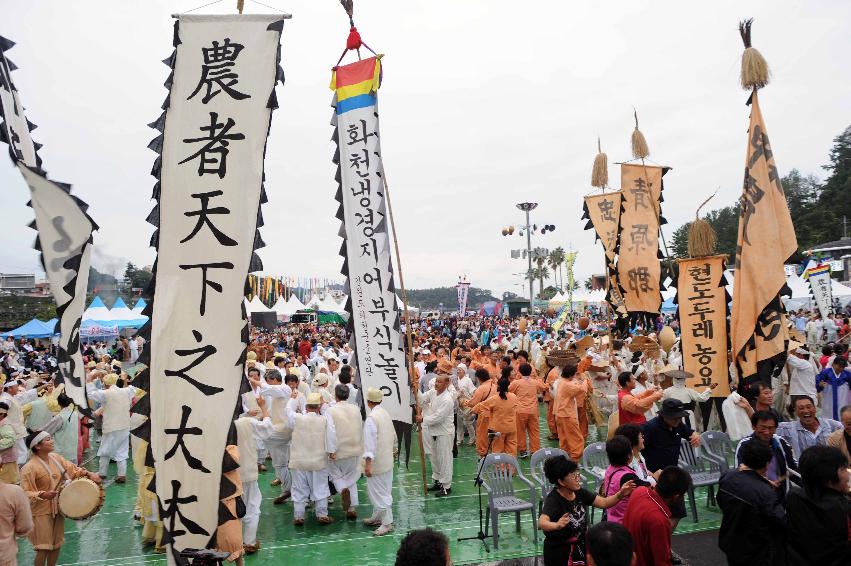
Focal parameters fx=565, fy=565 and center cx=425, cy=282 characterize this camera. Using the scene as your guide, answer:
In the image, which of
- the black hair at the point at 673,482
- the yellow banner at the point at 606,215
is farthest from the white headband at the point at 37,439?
the yellow banner at the point at 606,215

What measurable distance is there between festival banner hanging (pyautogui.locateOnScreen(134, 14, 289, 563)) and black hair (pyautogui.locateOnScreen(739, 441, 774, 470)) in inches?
126

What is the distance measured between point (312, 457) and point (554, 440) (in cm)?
543

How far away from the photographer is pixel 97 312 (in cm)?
2400

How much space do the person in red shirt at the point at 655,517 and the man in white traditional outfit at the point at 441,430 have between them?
4.48 metres

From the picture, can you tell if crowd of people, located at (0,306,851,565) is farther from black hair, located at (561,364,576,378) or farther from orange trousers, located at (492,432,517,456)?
black hair, located at (561,364,576,378)

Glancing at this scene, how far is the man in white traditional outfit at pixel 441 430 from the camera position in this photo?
761cm

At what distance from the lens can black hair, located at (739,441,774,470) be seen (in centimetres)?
330

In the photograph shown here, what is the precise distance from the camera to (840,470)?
3.11 metres

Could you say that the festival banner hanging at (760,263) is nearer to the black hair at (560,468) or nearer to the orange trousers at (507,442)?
the orange trousers at (507,442)

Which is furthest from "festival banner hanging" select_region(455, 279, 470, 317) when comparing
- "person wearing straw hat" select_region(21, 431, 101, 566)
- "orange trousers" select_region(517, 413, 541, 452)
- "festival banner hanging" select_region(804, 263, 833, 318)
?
"person wearing straw hat" select_region(21, 431, 101, 566)

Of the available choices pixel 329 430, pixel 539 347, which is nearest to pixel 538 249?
pixel 539 347

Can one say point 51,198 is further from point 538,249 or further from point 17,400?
point 538,249

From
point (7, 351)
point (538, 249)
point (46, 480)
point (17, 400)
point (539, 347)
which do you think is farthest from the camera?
point (538, 249)

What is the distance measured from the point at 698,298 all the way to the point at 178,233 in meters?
7.02
